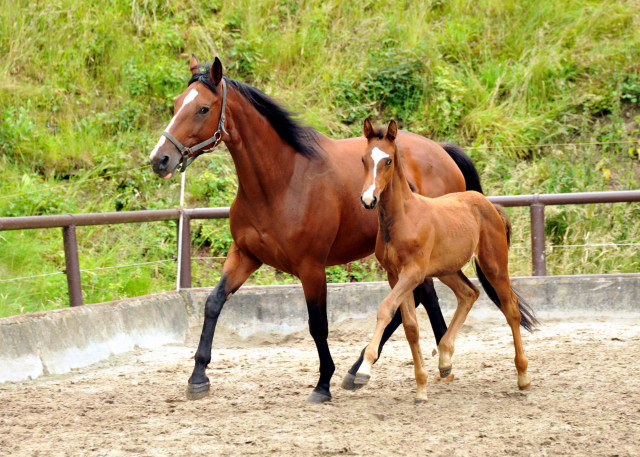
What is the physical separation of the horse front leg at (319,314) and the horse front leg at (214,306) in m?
0.46

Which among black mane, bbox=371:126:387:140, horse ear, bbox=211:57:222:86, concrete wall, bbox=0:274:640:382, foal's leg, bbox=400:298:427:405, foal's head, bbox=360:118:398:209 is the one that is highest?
horse ear, bbox=211:57:222:86

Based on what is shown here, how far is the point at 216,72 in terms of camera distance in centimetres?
484

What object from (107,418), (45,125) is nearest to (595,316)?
(107,418)

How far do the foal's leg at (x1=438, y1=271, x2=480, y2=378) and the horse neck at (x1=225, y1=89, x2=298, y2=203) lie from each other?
4.41 ft

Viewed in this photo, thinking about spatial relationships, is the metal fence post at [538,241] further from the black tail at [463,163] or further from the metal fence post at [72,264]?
the metal fence post at [72,264]

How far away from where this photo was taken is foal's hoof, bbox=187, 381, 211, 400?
493cm

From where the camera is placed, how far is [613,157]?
1066cm

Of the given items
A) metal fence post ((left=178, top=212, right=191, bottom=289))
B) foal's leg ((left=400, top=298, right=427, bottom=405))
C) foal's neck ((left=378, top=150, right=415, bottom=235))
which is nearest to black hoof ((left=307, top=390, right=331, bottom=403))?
foal's leg ((left=400, top=298, right=427, bottom=405))

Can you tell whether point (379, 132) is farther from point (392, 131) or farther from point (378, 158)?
point (378, 158)

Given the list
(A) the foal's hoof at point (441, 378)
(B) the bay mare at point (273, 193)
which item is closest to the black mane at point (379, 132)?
(B) the bay mare at point (273, 193)

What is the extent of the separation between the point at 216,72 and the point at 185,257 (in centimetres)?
294

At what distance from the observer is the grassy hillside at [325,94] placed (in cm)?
938

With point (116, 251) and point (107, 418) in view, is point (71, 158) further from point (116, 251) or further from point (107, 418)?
point (107, 418)

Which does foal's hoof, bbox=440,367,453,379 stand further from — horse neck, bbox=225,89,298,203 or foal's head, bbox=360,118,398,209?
horse neck, bbox=225,89,298,203
